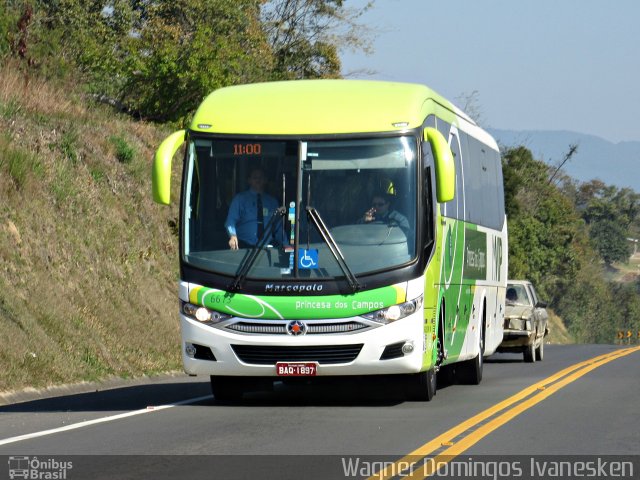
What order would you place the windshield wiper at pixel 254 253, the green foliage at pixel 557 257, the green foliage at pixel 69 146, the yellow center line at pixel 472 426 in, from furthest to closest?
the green foliage at pixel 557 257 → the green foliage at pixel 69 146 → the windshield wiper at pixel 254 253 → the yellow center line at pixel 472 426

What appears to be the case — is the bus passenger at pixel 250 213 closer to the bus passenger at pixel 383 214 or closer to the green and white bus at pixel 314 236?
the green and white bus at pixel 314 236

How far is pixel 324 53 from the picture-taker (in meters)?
50.5

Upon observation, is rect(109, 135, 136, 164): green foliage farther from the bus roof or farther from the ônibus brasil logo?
the ônibus brasil logo

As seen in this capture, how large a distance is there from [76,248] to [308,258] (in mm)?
10173

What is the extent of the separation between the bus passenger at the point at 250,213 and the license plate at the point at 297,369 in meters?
1.34

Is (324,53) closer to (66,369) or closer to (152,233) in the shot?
(152,233)

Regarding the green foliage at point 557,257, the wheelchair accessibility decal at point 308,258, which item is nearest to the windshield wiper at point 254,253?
the wheelchair accessibility decal at point 308,258

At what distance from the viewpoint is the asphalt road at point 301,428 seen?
34.9 feet

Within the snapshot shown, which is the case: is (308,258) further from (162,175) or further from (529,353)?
(529,353)

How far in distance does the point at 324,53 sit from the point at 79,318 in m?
30.0

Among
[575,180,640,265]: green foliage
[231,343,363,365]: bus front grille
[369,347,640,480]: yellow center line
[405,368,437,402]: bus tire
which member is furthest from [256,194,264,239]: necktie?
[575,180,640,265]: green foliage

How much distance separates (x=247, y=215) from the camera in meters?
15.3

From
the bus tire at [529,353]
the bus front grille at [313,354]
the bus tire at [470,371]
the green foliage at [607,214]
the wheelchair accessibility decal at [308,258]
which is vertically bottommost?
the green foliage at [607,214]

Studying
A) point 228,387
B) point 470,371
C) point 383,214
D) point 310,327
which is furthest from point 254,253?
point 470,371
